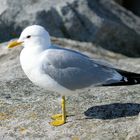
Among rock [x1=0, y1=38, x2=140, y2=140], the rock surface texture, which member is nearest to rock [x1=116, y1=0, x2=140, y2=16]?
the rock surface texture

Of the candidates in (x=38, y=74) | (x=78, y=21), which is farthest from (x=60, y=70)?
(x=78, y=21)

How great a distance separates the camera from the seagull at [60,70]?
5977 mm

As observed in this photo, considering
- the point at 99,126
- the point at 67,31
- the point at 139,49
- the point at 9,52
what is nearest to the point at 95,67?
the point at 99,126

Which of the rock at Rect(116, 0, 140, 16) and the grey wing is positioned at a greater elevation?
the grey wing

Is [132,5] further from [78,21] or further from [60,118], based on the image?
[60,118]

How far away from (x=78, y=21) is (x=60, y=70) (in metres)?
4.74

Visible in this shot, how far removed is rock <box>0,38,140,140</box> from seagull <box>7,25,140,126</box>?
0.66ft

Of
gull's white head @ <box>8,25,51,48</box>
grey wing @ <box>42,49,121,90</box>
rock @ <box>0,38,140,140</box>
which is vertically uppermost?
gull's white head @ <box>8,25,51,48</box>

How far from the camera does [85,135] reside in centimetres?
578

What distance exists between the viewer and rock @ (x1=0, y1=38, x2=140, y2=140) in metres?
5.82

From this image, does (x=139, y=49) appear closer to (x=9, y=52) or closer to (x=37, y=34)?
(x=9, y=52)

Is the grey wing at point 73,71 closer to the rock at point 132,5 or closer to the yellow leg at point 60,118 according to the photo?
the yellow leg at point 60,118

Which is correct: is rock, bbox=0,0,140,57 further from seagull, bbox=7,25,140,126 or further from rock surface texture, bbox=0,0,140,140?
seagull, bbox=7,25,140,126

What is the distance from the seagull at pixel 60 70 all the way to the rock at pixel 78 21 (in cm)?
403
